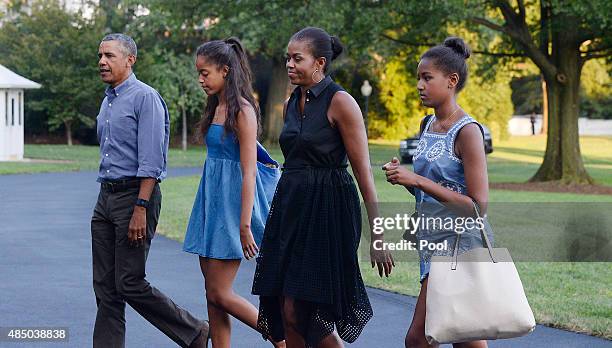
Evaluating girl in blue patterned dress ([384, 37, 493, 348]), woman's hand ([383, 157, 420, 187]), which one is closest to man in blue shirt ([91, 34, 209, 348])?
girl in blue patterned dress ([384, 37, 493, 348])

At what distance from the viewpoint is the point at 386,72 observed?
186 feet

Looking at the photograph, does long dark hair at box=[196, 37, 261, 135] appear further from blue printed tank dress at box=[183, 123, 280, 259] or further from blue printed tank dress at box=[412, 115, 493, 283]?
blue printed tank dress at box=[412, 115, 493, 283]

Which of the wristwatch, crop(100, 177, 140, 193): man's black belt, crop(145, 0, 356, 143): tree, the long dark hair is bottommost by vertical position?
the wristwatch

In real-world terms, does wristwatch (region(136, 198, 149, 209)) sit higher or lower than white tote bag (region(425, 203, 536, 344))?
higher

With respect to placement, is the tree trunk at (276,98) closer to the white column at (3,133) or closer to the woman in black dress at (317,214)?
the white column at (3,133)

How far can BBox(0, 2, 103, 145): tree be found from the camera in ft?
156

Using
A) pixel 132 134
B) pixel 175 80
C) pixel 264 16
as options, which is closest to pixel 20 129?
pixel 175 80

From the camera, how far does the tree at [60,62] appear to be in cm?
4766

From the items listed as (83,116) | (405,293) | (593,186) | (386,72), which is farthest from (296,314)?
(386,72)

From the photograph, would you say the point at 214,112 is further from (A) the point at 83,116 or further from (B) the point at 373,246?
(A) the point at 83,116

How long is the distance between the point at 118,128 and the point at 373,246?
5.77 ft

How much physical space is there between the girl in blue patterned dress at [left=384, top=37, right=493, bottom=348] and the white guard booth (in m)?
31.5

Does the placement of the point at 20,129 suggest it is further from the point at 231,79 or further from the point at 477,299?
the point at 477,299

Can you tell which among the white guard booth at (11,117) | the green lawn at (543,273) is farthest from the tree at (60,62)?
the green lawn at (543,273)
